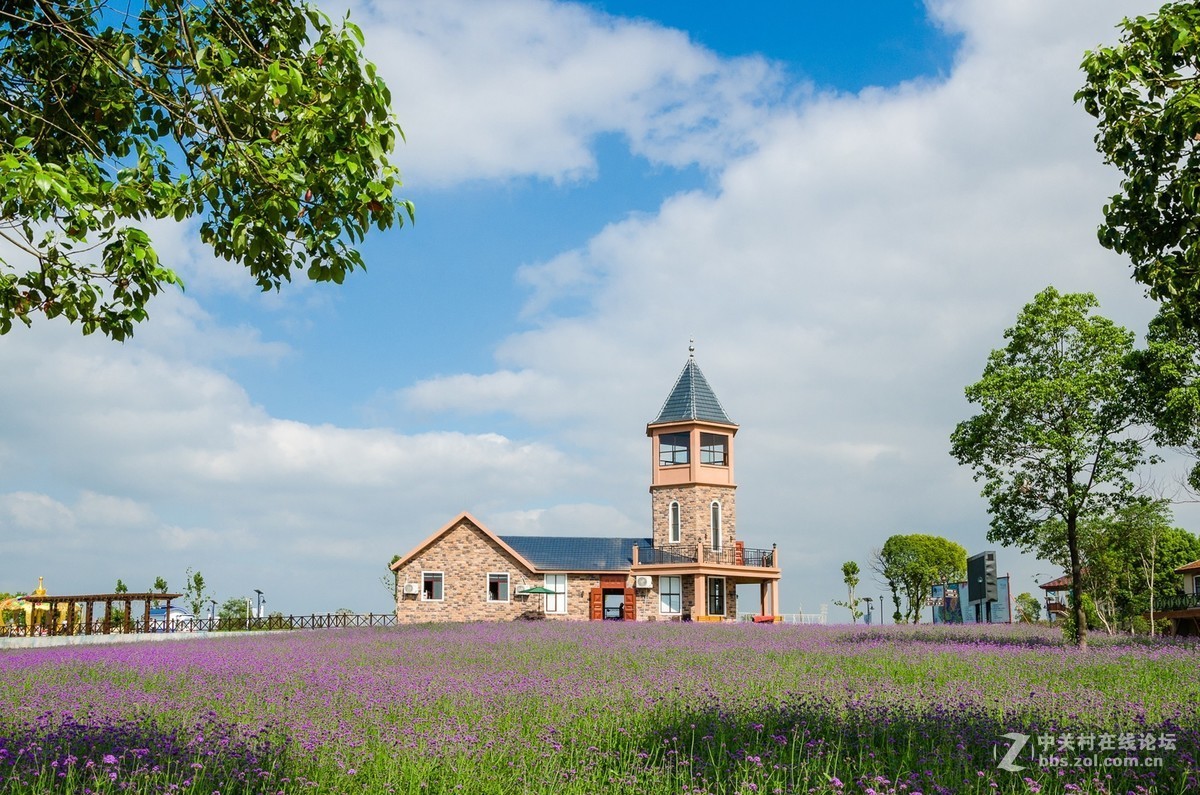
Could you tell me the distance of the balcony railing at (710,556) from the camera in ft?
145

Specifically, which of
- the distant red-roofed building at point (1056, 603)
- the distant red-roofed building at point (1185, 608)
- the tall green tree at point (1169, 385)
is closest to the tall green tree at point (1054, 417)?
the tall green tree at point (1169, 385)

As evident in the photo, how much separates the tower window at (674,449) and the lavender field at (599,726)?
28.7 m

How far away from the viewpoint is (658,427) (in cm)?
4606

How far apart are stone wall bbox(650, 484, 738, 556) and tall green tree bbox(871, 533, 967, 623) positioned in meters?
24.0

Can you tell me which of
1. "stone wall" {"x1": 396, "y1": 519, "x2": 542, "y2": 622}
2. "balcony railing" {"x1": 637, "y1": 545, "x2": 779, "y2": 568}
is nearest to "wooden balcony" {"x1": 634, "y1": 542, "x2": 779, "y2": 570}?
"balcony railing" {"x1": 637, "y1": 545, "x2": 779, "y2": 568}

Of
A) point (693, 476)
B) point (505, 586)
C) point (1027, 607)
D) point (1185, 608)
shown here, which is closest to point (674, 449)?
point (693, 476)

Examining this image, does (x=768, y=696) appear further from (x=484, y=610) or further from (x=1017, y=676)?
(x=484, y=610)

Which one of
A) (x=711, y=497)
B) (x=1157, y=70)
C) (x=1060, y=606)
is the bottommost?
(x=1060, y=606)

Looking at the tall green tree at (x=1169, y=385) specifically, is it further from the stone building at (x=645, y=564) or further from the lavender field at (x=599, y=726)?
the stone building at (x=645, y=564)

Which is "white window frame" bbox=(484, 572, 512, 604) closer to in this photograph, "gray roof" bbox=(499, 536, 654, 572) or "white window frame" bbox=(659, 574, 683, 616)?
"gray roof" bbox=(499, 536, 654, 572)

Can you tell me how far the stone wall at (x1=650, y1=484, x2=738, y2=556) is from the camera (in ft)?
146

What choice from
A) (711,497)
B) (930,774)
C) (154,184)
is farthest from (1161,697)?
(711,497)

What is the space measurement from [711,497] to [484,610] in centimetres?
1200

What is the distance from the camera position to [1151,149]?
30.9 feet
